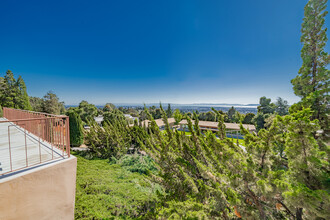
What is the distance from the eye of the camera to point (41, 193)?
264 centimetres

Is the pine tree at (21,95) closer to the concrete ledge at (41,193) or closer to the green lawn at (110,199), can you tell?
the green lawn at (110,199)

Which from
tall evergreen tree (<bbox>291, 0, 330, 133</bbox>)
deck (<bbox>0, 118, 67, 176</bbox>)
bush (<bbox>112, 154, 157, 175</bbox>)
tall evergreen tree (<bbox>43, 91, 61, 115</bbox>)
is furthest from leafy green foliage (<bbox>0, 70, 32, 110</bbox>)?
tall evergreen tree (<bbox>291, 0, 330, 133</bbox>)

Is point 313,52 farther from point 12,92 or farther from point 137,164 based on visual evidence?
point 12,92

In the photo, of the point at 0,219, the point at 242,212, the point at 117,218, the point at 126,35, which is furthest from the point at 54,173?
the point at 126,35

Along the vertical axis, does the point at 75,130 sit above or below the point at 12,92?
below

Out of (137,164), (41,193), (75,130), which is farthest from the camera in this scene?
(75,130)

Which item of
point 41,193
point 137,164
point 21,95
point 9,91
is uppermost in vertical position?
point 9,91

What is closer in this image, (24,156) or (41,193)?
(41,193)

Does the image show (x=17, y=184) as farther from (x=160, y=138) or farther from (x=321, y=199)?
(x=321, y=199)

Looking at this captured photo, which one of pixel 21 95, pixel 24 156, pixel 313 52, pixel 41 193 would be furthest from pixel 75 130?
pixel 313 52

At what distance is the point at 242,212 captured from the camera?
2990 millimetres

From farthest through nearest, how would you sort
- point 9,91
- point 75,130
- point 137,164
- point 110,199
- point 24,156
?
point 9,91 → point 75,130 → point 137,164 → point 110,199 → point 24,156

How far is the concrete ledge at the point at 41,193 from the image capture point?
231cm

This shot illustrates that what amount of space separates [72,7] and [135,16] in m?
7.05
